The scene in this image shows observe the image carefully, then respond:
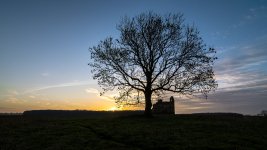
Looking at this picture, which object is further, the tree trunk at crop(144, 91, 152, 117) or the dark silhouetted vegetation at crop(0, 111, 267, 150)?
the tree trunk at crop(144, 91, 152, 117)

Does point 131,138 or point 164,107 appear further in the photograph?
point 164,107

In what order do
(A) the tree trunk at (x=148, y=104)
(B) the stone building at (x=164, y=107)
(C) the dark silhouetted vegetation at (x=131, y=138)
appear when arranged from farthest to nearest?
(B) the stone building at (x=164, y=107) → (A) the tree trunk at (x=148, y=104) → (C) the dark silhouetted vegetation at (x=131, y=138)

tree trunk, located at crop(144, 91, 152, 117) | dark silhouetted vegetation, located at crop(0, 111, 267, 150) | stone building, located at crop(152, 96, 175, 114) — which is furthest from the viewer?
stone building, located at crop(152, 96, 175, 114)

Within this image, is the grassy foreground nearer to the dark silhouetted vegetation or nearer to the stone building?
the dark silhouetted vegetation

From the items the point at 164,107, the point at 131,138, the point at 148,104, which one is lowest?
the point at 131,138

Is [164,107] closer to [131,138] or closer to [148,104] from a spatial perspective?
[148,104]

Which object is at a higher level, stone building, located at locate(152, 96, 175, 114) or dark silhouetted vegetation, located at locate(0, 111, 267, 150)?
stone building, located at locate(152, 96, 175, 114)

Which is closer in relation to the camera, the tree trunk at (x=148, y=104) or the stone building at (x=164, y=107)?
the tree trunk at (x=148, y=104)

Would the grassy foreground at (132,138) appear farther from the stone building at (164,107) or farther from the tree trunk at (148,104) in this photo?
the stone building at (164,107)

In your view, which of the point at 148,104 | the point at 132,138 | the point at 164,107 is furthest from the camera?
the point at 164,107

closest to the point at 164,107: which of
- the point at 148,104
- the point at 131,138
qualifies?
the point at 148,104

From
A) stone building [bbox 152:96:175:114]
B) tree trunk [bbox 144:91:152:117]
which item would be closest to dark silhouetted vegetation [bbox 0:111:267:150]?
tree trunk [bbox 144:91:152:117]

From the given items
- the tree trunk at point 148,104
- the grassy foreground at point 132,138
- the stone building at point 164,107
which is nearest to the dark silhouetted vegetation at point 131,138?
the grassy foreground at point 132,138

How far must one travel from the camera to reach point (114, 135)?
116ft
